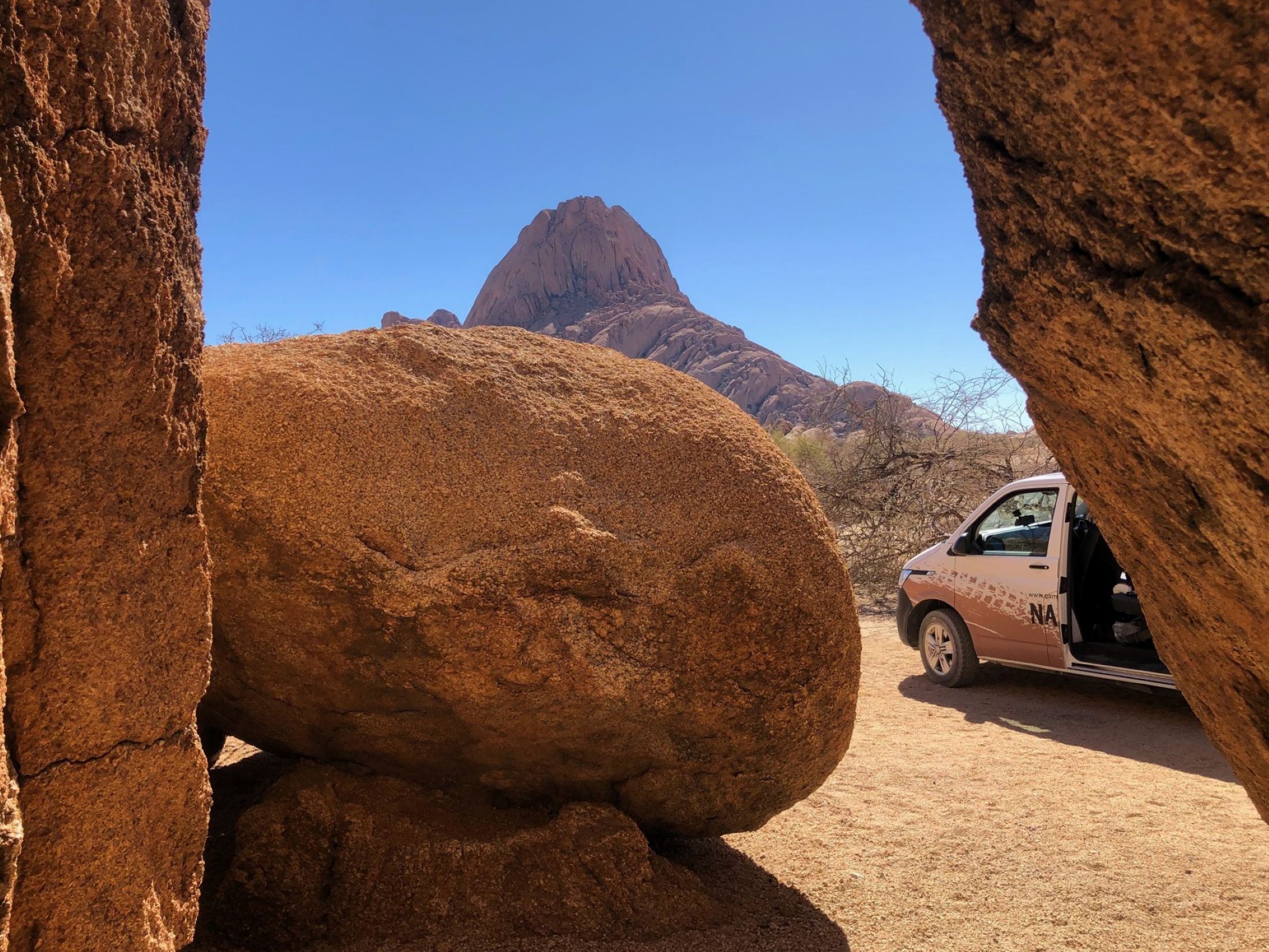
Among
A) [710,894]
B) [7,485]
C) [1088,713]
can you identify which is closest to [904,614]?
[1088,713]

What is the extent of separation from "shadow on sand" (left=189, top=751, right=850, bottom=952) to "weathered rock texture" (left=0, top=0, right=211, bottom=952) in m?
1.15

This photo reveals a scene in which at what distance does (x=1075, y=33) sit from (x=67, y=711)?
196 centimetres

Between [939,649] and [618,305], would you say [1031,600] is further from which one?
[618,305]

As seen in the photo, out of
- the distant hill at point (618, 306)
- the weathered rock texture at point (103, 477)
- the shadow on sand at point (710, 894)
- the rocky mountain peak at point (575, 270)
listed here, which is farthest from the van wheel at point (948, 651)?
the rocky mountain peak at point (575, 270)

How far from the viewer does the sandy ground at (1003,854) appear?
3150mm

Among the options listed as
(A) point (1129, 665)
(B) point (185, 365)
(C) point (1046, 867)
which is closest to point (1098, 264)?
(B) point (185, 365)

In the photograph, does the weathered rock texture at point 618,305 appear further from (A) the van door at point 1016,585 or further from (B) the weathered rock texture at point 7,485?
(B) the weathered rock texture at point 7,485

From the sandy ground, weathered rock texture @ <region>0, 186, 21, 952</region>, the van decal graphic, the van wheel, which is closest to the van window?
the van decal graphic

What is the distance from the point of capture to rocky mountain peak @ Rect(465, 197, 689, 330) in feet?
235

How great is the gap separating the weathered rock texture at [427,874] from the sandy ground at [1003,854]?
0.43ft

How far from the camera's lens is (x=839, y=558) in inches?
128

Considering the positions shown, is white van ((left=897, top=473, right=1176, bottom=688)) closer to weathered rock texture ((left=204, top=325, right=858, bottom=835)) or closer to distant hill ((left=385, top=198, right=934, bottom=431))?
weathered rock texture ((left=204, top=325, right=858, bottom=835))

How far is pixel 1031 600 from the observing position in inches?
252

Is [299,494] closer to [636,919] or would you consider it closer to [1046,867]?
[636,919]
